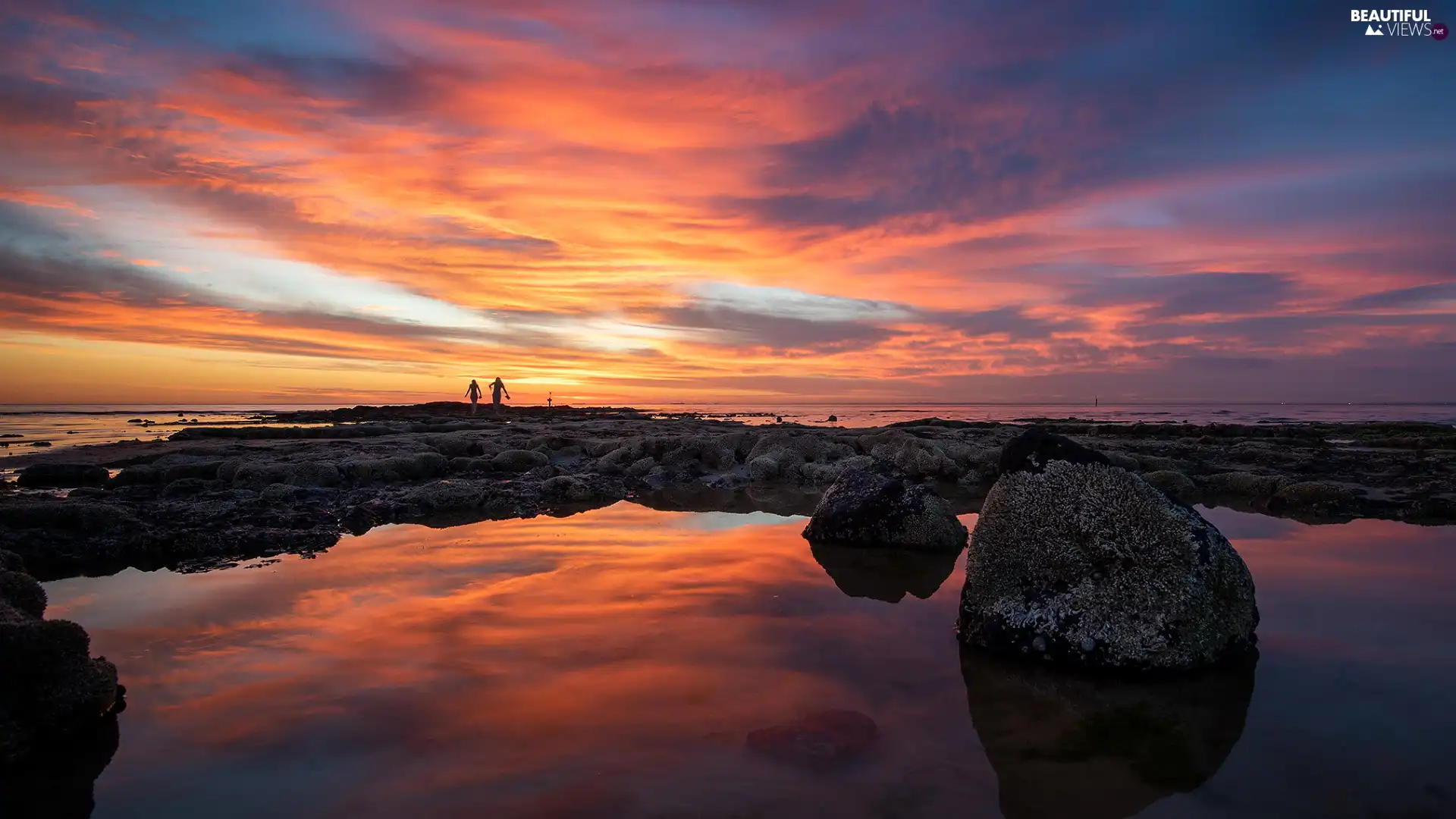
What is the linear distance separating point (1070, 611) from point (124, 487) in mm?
15183

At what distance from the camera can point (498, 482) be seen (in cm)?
1380

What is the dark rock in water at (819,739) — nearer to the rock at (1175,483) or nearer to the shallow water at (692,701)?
the shallow water at (692,701)

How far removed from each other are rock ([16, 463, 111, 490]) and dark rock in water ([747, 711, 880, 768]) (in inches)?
613

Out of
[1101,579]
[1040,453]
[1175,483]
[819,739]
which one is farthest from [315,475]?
[1175,483]

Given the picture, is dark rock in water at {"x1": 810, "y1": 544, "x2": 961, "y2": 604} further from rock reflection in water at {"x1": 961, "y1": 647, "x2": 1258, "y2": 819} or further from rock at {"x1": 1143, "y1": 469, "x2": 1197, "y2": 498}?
rock at {"x1": 1143, "y1": 469, "x2": 1197, "y2": 498}

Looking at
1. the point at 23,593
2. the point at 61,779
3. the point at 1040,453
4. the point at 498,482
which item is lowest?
the point at 61,779

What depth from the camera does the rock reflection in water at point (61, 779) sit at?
3.27 m

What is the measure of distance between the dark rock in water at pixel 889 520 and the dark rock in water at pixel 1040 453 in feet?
8.37

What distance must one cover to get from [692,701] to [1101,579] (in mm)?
3350

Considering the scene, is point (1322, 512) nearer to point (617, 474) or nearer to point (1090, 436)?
point (617, 474)

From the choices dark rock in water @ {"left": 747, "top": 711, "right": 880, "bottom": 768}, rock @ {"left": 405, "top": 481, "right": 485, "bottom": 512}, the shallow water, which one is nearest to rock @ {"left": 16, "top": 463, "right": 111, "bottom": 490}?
rock @ {"left": 405, "top": 481, "right": 485, "bottom": 512}

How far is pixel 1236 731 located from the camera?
400 centimetres

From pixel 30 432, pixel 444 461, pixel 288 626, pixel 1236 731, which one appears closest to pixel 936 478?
pixel 444 461

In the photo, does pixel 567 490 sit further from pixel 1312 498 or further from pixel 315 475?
pixel 1312 498
